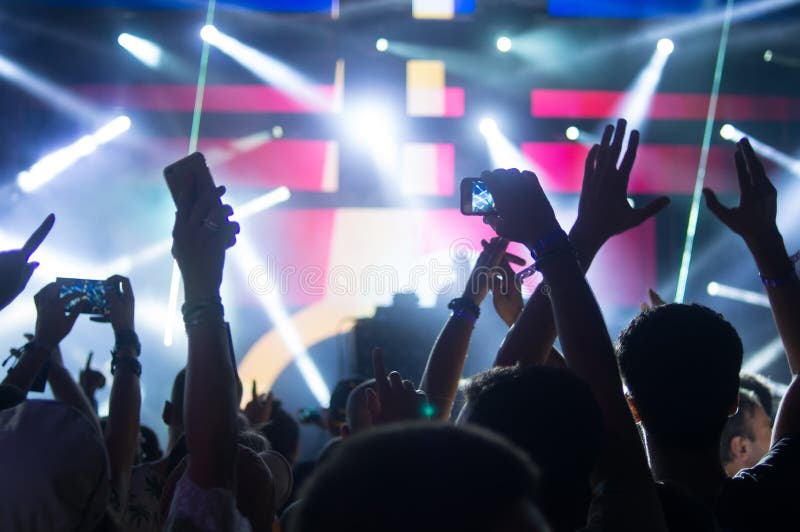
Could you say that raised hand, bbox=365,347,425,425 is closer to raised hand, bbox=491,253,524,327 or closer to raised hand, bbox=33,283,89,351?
raised hand, bbox=491,253,524,327

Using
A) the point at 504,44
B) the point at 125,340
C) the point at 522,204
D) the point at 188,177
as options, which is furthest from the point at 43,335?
the point at 504,44

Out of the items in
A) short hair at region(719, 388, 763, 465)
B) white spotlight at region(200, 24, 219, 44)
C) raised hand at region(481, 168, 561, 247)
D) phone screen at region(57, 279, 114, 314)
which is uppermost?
white spotlight at region(200, 24, 219, 44)

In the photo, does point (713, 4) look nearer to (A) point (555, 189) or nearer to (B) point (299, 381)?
(A) point (555, 189)

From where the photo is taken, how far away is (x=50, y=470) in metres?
1.26

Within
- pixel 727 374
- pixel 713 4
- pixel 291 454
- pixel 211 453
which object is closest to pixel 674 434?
pixel 727 374

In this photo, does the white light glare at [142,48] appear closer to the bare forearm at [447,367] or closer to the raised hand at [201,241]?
the bare forearm at [447,367]

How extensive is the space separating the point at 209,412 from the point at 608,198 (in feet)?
2.77

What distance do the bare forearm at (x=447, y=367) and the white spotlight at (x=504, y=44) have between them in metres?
5.93

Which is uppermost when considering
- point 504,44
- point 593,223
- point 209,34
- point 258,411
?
point 209,34

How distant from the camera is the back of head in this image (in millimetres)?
1243

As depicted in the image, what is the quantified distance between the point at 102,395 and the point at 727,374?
22.6 ft

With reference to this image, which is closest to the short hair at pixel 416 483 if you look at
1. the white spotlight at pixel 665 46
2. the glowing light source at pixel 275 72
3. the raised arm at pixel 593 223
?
the raised arm at pixel 593 223

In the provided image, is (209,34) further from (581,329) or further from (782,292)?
(581,329)

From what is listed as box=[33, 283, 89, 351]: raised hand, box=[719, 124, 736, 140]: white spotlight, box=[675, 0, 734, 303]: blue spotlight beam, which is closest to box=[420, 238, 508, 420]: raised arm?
box=[33, 283, 89, 351]: raised hand
